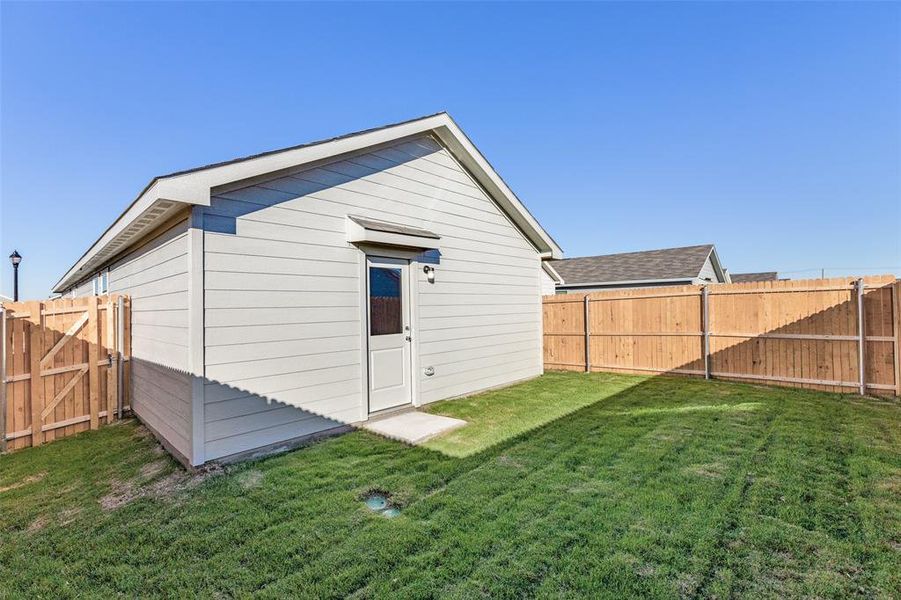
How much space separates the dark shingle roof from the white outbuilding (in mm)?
12020

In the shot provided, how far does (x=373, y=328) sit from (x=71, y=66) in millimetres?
8502

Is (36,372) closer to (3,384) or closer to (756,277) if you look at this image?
(3,384)

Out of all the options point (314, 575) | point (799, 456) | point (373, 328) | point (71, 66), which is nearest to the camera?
point (314, 575)

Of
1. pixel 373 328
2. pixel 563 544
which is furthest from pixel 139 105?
pixel 563 544

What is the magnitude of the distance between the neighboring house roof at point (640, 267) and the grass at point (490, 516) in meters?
12.5

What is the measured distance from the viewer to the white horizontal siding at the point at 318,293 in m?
4.30

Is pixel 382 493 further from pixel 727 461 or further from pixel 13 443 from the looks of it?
pixel 13 443

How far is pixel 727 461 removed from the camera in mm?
3971

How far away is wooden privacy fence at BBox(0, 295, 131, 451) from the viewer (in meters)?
5.24

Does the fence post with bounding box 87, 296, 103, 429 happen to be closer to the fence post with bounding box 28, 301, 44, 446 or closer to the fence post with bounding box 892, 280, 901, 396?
the fence post with bounding box 28, 301, 44, 446

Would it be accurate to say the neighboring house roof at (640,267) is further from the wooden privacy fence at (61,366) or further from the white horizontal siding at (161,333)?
the wooden privacy fence at (61,366)

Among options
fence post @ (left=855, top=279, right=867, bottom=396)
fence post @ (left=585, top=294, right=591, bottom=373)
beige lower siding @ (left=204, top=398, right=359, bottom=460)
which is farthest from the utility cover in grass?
fence post @ (left=855, top=279, right=867, bottom=396)

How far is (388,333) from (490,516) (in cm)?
347

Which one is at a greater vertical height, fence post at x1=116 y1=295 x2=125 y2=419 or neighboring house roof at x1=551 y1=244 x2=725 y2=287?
neighboring house roof at x1=551 y1=244 x2=725 y2=287
